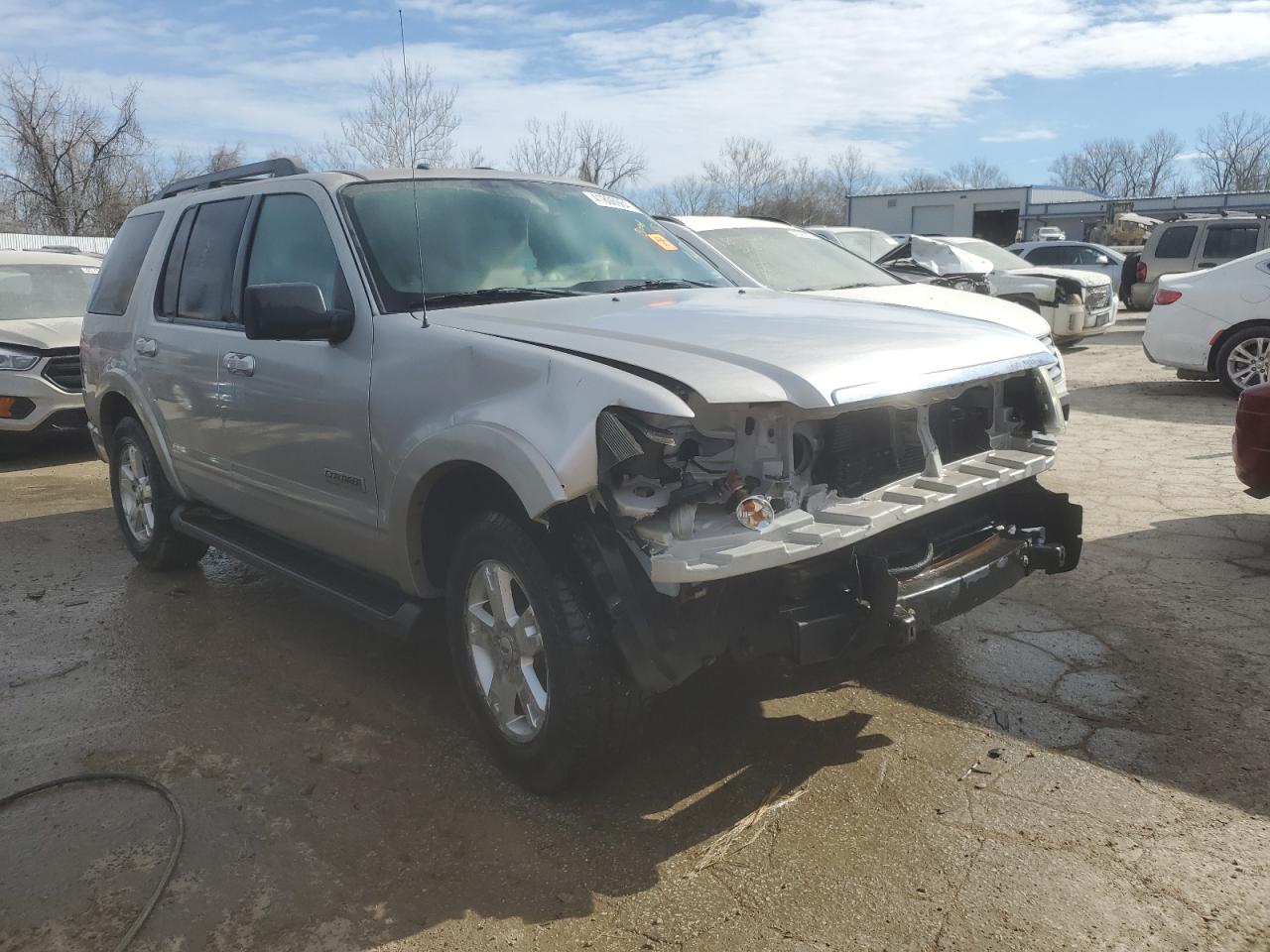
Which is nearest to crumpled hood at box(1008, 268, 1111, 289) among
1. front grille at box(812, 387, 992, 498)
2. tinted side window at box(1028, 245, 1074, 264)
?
tinted side window at box(1028, 245, 1074, 264)

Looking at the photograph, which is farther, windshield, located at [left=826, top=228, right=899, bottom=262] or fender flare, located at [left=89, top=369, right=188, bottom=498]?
windshield, located at [left=826, top=228, right=899, bottom=262]

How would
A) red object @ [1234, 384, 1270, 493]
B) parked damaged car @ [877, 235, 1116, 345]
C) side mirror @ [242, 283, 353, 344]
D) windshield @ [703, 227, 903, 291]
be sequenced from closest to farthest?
side mirror @ [242, 283, 353, 344], red object @ [1234, 384, 1270, 493], windshield @ [703, 227, 903, 291], parked damaged car @ [877, 235, 1116, 345]

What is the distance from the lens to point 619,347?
2893mm

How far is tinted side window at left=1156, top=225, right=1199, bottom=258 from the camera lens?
17328 millimetres

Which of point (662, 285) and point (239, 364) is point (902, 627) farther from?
point (239, 364)

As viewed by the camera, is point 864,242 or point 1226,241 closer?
point 864,242

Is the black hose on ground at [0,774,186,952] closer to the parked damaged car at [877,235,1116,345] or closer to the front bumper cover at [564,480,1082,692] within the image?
the front bumper cover at [564,480,1082,692]

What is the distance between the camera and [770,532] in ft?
8.66

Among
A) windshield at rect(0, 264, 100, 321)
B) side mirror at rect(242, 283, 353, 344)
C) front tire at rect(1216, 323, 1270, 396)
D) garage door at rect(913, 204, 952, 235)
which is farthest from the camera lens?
garage door at rect(913, 204, 952, 235)

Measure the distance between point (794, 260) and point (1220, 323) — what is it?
5.11 meters

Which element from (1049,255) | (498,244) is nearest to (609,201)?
(498,244)

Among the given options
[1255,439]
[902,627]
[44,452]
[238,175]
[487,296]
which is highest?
[238,175]

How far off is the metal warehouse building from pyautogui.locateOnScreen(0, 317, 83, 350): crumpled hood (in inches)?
1258

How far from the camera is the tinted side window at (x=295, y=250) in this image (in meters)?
Answer: 3.74
